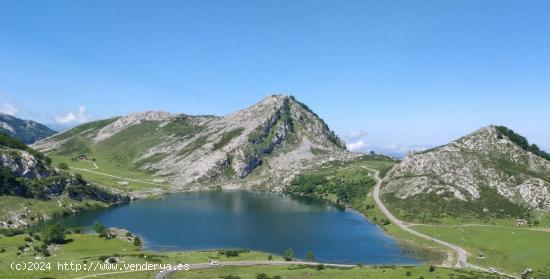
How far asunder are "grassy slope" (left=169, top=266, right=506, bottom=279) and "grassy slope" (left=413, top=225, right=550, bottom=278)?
27193 millimetres

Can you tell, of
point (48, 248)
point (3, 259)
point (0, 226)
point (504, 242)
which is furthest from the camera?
point (0, 226)

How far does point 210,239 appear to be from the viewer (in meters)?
169

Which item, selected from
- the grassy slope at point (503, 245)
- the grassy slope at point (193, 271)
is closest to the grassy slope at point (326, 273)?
the grassy slope at point (193, 271)

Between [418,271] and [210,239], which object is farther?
[210,239]

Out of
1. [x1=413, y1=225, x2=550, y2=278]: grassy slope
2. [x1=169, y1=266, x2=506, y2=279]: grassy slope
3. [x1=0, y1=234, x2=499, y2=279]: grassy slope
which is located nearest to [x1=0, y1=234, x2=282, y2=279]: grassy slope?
[x1=0, y1=234, x2=499, y2=279]: grassy slope

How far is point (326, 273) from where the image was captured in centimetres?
11069

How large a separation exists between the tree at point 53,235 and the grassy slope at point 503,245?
130 metres

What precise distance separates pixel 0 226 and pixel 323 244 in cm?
12205

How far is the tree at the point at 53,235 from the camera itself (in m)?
147

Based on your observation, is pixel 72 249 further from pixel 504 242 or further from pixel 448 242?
pixel 504 242

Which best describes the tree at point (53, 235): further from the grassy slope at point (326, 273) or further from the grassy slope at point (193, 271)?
the grassy slope at point (326, 273)

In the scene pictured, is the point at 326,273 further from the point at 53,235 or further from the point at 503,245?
the point at 53,235

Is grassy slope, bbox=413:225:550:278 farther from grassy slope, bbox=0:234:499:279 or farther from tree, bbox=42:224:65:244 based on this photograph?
tree, bbox=42:224:65:244

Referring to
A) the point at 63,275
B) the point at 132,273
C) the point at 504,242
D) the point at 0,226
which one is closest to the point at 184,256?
the point at 132,273
